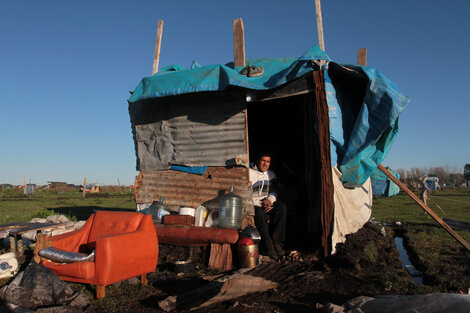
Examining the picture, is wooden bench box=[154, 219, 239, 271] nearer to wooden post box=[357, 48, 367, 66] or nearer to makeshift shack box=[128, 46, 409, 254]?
makeshift shack box=[128, 46, 409, 254]

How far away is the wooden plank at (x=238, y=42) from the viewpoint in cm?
609

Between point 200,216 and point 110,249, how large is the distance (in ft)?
7.39

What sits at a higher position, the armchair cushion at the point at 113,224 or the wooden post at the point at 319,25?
the wooden post at the point at 319,25

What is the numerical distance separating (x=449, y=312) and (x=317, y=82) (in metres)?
3.86

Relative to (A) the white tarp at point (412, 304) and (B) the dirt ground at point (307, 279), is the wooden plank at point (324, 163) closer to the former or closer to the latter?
A: (B) the dirt ground at point (307, 279)

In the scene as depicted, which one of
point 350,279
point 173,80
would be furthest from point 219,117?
point 350,279

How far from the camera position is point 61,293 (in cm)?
379

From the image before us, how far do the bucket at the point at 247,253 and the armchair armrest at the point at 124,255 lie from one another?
1329 mm

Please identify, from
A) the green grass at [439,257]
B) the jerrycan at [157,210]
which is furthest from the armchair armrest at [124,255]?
the green grass at [439,257]

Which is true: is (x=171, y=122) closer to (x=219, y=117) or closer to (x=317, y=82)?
(x=219, y=117)

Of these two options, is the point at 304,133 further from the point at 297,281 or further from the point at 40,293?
the point at 40,293

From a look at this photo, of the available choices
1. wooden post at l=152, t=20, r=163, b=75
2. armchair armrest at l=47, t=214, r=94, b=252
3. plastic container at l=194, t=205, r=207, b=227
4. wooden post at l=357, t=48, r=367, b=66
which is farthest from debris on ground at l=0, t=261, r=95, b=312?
wooden post at l=357, t=48, r=367, b=66

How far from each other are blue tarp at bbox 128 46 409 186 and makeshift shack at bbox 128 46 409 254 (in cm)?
2

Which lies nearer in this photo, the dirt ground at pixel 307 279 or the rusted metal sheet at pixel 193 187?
the dirt ground at pixel 307 279
